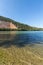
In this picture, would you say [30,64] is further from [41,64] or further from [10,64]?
[10,64]

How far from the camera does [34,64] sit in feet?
31.2

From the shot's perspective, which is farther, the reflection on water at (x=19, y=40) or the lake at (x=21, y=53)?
the reflection on water at (x=19, y=40)

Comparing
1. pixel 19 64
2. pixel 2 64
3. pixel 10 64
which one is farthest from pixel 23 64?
pixel 2 64

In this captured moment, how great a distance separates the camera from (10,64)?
866cm

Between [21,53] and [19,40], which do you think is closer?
[21,53]

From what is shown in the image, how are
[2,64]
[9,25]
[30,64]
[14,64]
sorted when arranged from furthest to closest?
1. [9,25]
2. [30,64]
3. [14,64]
4. [2,64]

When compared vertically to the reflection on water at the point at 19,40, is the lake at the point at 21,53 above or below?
above

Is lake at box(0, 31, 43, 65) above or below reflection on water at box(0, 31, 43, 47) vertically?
above

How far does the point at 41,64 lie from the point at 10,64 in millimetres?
2510

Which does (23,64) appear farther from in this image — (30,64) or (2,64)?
(2,64)

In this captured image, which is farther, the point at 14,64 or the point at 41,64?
the point at 41,64

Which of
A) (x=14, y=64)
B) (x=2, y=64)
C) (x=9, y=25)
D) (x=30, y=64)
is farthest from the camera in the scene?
(x=9, y=25)

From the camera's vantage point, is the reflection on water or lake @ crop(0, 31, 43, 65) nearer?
lake @ crop(0, 31, 43, 65)

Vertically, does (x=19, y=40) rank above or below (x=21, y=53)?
below
